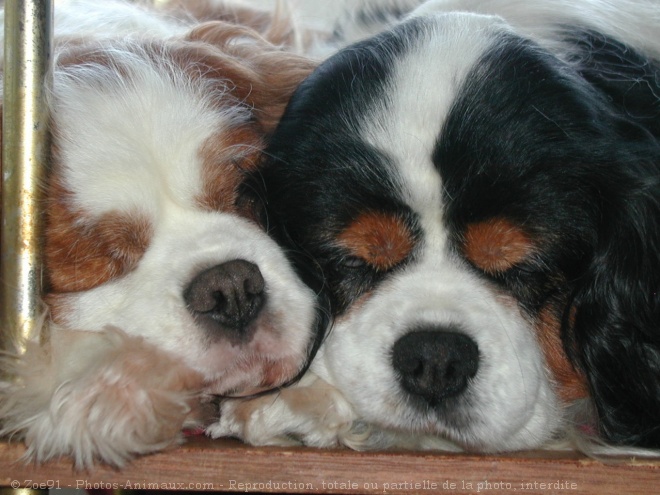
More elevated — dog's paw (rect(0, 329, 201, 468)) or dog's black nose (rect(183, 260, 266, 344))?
dog's black nose (rect(183, 260, 266, 344))

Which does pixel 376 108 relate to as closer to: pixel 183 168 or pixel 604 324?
pixel 183 168

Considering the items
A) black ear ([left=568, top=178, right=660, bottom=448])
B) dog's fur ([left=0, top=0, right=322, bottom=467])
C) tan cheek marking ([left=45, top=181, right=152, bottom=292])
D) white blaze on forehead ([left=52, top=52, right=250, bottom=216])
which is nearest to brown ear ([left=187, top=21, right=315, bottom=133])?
dog's fur ([left=0, top=0, right=322, bottom=467])

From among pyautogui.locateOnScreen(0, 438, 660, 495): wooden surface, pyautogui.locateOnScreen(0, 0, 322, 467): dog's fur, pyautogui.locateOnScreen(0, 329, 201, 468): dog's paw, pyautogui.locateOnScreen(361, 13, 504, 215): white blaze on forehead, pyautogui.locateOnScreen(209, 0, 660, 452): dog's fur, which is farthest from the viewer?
pyautogui.locateOnScreen(361, 13, 504, 215): white blaze on forehead

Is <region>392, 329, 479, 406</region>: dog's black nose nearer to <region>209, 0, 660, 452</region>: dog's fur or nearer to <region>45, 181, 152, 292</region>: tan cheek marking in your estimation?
<region>209, 0, 660, 452</region>: dog's fur

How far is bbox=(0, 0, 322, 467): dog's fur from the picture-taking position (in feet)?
5.69

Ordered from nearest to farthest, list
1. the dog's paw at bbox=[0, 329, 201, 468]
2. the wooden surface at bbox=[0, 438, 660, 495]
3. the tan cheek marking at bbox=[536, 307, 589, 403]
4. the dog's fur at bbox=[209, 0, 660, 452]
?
the wooden surface at bbox=[0, 438, 660, 495] < the dog's paw at bbox=[0, 329, 201, 468] < the dog's fur at bbox=[209, 0, 660, 452] < the tan cheek marking at bbox=[536, 307, 589, 403]

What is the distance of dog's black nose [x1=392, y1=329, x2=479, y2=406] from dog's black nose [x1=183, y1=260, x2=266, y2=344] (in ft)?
1.16

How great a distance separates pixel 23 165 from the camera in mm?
1616

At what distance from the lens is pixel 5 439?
1.75m

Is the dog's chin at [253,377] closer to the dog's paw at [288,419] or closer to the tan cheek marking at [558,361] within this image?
the dog's paw at [288,419]

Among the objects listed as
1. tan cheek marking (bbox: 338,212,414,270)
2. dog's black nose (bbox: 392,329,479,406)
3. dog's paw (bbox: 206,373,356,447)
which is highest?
tan cheek marking (bbox: 338,212,414,270)

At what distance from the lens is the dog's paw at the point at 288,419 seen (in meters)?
1.83

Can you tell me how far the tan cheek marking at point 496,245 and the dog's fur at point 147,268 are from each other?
415 millimetres

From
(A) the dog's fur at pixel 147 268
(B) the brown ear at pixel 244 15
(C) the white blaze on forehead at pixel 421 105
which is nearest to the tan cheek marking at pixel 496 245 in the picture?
(C) the white blaze on forehead at pixel 421 105
